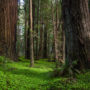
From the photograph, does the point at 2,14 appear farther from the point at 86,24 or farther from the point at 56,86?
the point at 56,86

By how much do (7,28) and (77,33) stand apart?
6.31 metres

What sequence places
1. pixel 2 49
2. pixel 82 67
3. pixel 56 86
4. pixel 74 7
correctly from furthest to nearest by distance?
pixel 2 49 < pixel 74 7 < pixel 82 67 < pixel 56 86

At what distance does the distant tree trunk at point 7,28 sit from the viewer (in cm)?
927

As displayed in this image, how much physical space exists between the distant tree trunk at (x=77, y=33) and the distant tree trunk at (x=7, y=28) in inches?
220

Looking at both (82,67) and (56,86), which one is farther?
(82,67)

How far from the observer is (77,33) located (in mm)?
4766

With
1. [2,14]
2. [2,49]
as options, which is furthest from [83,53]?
[2,14]

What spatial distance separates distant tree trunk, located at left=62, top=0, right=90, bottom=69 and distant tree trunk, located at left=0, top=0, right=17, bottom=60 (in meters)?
5.59

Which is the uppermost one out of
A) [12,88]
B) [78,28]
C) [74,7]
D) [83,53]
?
[74,7]

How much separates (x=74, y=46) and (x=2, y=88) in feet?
9.06

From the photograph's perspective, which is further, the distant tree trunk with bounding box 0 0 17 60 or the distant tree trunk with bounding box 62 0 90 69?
the distant tree trunk with bounding box 0 0 17 60

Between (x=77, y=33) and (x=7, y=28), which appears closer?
(x=77, y=33)

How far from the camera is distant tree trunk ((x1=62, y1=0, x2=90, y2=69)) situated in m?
4.66

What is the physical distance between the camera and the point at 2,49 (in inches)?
357
